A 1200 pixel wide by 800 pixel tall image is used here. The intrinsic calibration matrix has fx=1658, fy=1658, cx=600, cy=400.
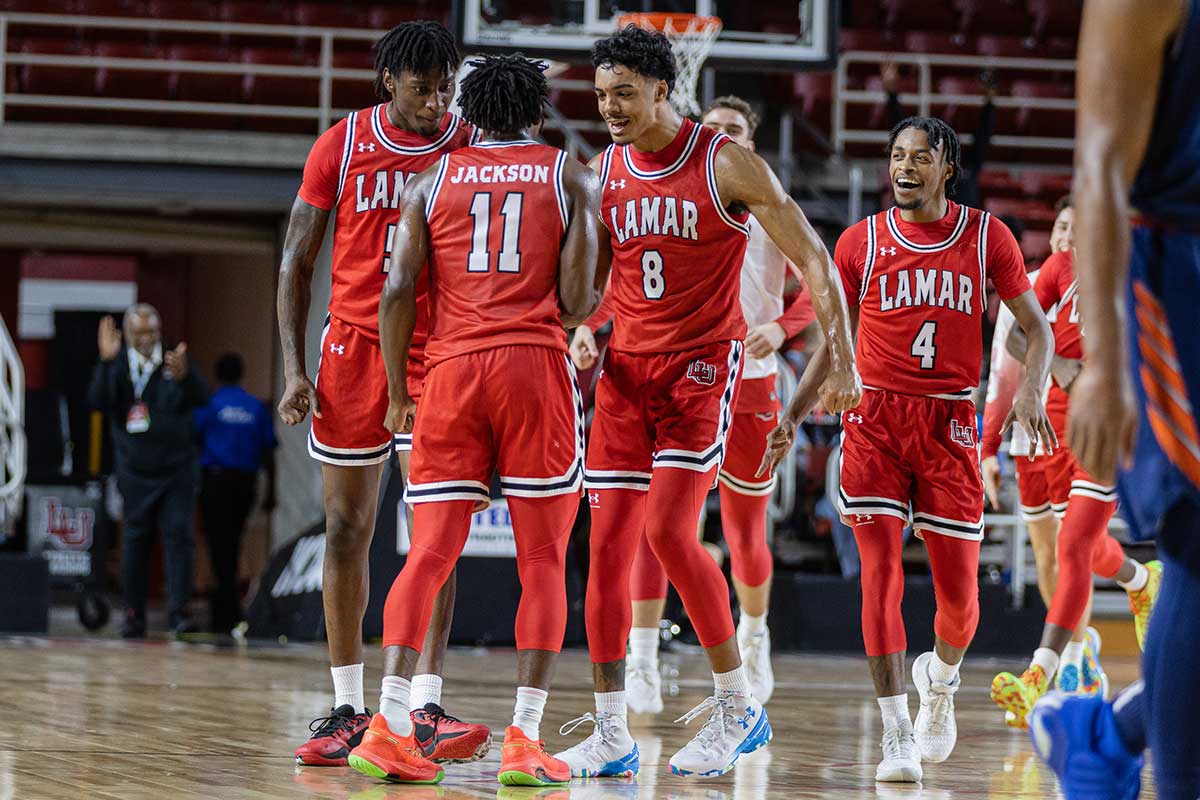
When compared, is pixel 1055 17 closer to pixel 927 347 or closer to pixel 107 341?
pixel 107 341

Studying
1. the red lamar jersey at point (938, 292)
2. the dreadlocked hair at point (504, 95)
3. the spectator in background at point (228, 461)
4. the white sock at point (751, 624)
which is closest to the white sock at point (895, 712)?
the red lamar jersey at point (938, 292)

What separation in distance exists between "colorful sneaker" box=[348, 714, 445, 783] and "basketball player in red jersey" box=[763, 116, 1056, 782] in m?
1.57

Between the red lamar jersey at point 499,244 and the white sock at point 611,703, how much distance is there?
1.04 meters

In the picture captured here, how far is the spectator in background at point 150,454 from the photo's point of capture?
10.8 meters

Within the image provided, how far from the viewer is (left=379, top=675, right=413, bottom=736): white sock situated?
435 cm

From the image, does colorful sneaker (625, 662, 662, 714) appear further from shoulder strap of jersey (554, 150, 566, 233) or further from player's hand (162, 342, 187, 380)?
player's hand (162, 342, 187, 380)

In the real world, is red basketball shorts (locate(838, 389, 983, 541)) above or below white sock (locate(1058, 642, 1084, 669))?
above

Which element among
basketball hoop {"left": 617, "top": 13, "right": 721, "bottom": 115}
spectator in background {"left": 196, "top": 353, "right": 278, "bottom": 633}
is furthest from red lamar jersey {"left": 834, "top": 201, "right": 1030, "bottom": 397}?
spectator in background {"left": 196, "top": 353, "right": 278, "bottom": 633}

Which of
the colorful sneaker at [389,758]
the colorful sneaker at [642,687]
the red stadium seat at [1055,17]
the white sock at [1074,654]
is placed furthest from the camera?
the red stadium seat at [1055,17]

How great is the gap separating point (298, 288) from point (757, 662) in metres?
2.77

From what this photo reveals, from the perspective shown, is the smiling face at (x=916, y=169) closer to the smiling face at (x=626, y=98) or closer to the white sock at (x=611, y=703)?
the smiling face at (x=626, y=98)

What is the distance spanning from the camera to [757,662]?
6918 millimetres

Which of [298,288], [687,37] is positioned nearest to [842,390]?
[298,288]

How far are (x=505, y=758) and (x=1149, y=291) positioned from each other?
7.69ft
